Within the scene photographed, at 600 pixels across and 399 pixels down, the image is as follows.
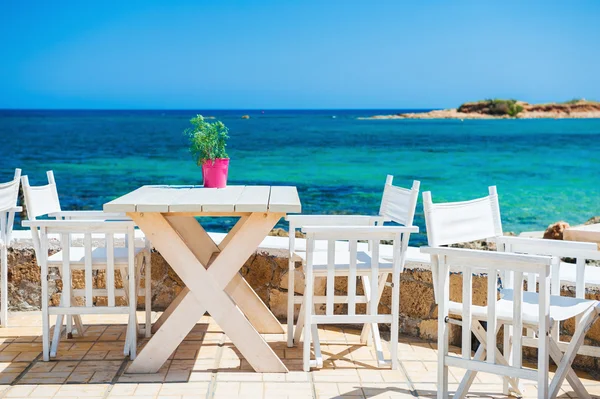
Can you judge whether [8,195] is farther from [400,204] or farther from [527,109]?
[527,109]

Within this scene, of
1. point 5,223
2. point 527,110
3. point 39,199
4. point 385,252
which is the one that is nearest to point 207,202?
point 39,199

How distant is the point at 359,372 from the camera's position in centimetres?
376

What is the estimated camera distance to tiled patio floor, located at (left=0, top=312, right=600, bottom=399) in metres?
3.44

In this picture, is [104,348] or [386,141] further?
[386,141]

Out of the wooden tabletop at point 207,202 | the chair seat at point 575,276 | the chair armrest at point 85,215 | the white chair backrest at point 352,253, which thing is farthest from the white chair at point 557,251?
the chair armrest at point 85,215

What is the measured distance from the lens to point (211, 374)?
367cm

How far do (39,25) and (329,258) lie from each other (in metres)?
51.2

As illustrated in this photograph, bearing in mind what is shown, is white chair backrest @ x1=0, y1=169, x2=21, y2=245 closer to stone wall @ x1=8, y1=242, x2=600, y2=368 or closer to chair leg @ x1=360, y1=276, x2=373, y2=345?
stone wall @ x1=8, y1=242, x2=600, y2=368

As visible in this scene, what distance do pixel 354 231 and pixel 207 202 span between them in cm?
71

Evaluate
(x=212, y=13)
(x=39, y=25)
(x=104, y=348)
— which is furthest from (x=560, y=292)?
(x=39, y=25)

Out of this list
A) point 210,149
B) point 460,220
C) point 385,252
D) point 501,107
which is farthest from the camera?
point 501,107

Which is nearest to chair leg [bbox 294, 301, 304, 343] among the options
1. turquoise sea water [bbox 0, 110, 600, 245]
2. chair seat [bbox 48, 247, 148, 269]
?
chair seat [bbox 48, 247, 148, 269]

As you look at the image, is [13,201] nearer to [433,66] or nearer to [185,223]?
[185,223]

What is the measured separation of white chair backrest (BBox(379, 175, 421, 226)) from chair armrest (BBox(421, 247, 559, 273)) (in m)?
0.67
